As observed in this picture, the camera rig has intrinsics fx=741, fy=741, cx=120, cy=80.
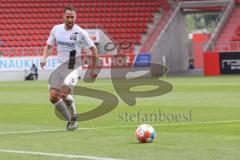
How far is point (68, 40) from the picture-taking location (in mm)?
13195

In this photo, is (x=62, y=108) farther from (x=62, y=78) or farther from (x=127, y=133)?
(x=127, y=133)

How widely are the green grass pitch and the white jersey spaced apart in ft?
4.50

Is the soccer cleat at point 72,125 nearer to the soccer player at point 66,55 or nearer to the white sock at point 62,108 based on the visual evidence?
the soccer player at point 66,55

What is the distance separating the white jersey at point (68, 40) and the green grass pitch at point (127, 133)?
1.37 meters

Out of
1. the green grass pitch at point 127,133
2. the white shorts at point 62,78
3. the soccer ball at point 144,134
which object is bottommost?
the green grass pitch at point 127,133

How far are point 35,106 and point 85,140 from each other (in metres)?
9.14

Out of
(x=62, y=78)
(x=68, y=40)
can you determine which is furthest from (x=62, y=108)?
(x=68, y=40)

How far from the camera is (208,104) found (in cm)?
1900

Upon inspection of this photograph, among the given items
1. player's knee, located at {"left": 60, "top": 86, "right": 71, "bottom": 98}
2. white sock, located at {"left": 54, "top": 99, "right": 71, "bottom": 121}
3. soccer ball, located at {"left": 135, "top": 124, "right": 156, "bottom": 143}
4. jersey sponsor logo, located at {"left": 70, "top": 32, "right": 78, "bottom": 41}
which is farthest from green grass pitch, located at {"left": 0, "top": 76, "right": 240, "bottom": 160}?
jersey sponsor logo, located at {"left": 70, "top": 32, "right": 78, "bottom": 41}

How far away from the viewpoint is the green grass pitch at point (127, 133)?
30.5 ft

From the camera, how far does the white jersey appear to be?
1321cm

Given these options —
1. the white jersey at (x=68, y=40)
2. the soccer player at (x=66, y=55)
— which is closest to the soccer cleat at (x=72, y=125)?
the soccer player at (x=66, y=55)

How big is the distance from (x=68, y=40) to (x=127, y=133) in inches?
86.5

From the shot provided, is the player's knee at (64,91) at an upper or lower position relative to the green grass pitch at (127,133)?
upper
